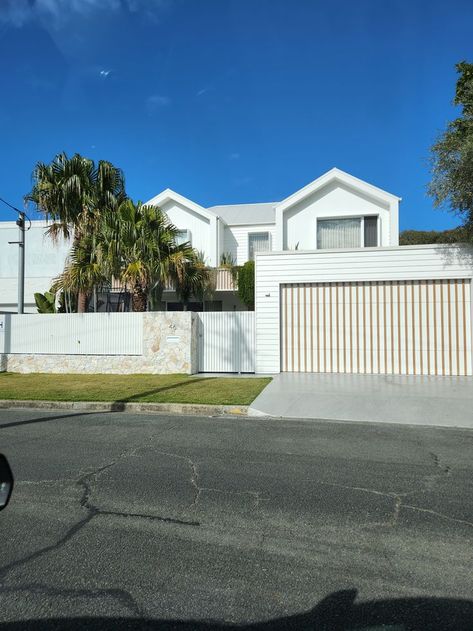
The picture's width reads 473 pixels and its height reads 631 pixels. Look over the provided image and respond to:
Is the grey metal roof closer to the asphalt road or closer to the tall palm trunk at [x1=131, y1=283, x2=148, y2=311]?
the tall palm trunk at [x1=131, y1=283, x2=148, y2=311]

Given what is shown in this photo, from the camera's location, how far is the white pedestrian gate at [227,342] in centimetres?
1497

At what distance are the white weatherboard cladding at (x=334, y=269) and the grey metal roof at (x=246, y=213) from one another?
931 cm

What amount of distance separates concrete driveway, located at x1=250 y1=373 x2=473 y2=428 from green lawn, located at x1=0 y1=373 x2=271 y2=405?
0.71 meters

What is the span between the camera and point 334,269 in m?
14.6

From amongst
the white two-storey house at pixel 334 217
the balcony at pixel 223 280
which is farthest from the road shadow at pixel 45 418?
the white two-storey house at pixel 334 217

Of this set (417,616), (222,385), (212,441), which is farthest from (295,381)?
(417,616)

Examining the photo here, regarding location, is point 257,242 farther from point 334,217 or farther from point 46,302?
point 46,302

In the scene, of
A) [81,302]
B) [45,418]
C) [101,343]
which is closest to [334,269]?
[101,343]

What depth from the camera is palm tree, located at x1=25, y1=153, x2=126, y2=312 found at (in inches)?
650

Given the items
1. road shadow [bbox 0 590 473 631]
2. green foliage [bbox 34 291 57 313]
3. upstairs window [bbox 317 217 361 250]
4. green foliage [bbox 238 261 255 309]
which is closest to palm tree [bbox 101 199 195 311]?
green foliage [bbox 238 261 255 309]

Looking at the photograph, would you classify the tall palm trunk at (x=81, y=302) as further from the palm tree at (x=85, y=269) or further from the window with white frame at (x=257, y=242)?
the window with white frame at (x=257, y=242)

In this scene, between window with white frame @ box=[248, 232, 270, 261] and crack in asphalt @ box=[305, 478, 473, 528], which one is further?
window with white frame @ box=[248, 232, 270, 261]

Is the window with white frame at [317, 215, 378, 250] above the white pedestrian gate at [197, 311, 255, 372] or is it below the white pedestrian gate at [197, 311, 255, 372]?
above

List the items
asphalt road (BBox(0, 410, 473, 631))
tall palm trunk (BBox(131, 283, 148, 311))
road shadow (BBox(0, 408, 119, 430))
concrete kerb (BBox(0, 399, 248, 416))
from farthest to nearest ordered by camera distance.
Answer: tall palm trunk (BBox(131, 283, 148, 311))
concrete kerb (BBox(0, 399, 248, 416))
road shadow (BBox(0, 408, 119, 430))
asphalt road (BBox(0, 410, 473, 631))
